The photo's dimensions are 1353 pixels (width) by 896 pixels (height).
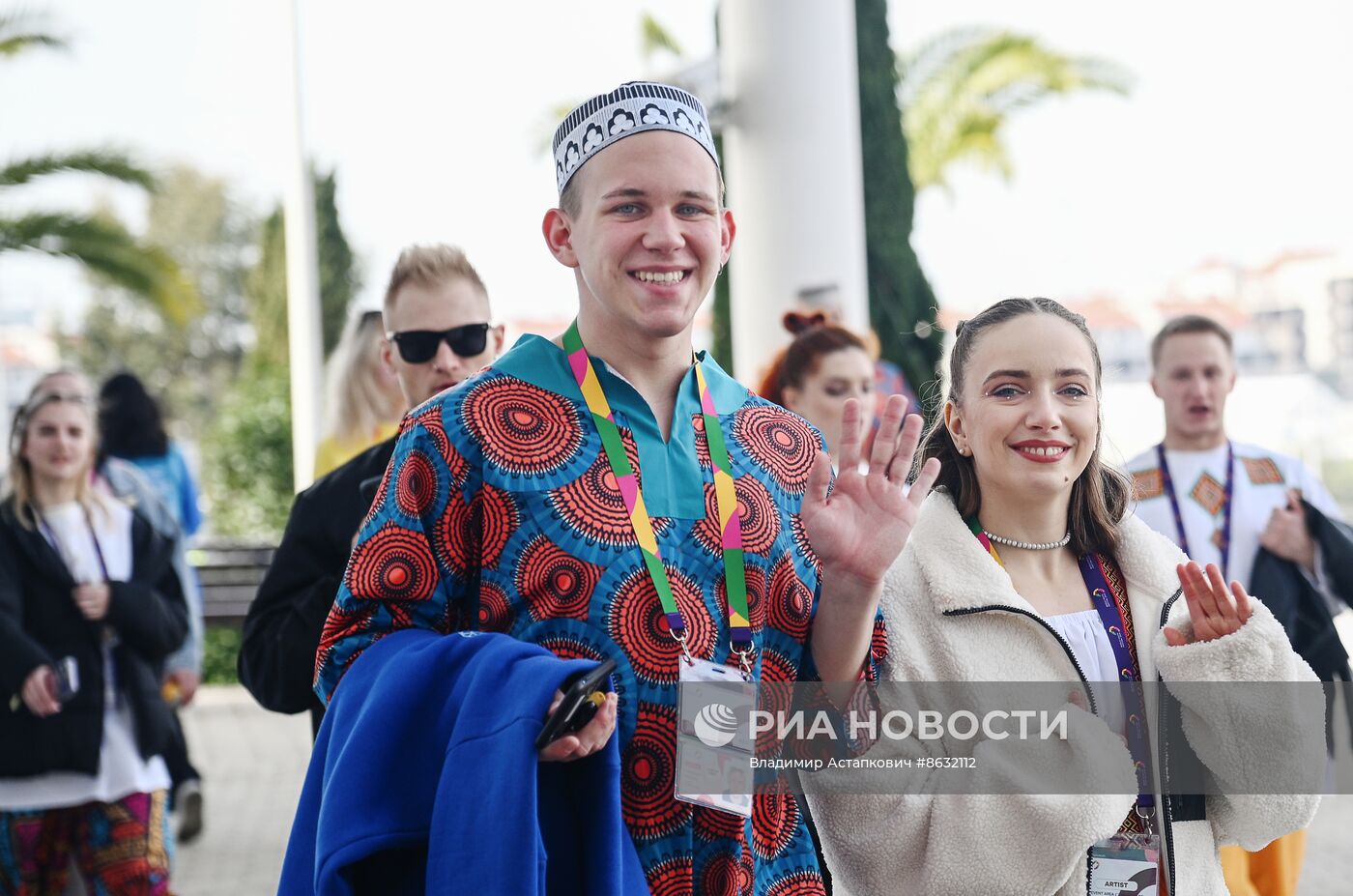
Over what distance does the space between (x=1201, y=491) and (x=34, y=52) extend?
15700 mm

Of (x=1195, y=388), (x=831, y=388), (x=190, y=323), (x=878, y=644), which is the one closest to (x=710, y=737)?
(x=878, y=644)

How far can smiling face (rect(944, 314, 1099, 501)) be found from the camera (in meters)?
2.81

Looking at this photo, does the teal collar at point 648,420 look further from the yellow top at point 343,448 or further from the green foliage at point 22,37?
the green foliage at point 22,37

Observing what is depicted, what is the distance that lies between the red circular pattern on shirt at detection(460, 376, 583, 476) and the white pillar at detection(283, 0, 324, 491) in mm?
10940

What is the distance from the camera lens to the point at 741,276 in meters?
10.2

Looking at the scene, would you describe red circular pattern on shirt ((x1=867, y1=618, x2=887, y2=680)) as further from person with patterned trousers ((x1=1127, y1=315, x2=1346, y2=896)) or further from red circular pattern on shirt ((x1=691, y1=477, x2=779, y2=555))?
person with patterned trousers ((x1=1127, y1=315, x2=1346, y2=896))

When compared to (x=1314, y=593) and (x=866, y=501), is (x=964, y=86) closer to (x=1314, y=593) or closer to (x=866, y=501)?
(x=1314, y=593)

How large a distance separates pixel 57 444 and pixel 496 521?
3.52m

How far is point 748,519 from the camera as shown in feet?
7.98

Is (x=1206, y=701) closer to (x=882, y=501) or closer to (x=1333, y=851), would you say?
(x=882, y=501)

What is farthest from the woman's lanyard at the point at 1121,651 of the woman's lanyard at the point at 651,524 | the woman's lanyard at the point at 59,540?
the woman's lanyard at the point at 59,540

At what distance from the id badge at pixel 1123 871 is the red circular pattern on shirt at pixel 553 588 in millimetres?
1097

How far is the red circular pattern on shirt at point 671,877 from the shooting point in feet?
7.44

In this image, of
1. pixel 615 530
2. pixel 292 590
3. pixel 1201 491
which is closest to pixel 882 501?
pixel 615 530
